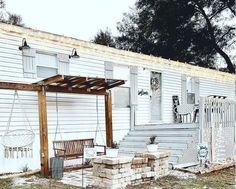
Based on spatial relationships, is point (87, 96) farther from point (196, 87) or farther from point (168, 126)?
point (196, 87)

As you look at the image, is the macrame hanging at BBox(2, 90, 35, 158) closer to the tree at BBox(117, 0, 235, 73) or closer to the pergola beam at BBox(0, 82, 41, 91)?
the pergola beam at BBox(0, 82, 41, 91)

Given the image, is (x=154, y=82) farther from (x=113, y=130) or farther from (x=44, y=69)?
(x=44, y=69)

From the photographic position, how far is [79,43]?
9734 millimetres

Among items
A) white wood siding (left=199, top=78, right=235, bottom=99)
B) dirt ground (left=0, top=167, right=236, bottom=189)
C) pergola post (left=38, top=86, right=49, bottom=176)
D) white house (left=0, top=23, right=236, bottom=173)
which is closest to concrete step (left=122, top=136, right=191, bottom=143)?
white house (left=0, top=23, right=236, bottom=173)

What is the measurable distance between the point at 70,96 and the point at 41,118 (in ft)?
5.98

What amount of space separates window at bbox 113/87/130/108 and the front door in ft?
3.93

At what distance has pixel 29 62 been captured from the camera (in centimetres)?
854

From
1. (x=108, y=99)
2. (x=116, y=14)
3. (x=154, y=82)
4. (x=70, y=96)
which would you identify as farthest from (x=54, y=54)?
(x=116, y=14)

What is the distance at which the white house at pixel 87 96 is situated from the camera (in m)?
8.21

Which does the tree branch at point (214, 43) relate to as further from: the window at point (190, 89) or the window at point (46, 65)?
the window at point (46, 65)

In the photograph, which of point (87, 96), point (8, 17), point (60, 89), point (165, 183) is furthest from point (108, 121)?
point (8, 17)

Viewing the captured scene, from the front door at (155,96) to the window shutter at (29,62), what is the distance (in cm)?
475

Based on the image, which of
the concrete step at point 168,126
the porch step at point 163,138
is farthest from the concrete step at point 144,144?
the concrete step at point 168,126

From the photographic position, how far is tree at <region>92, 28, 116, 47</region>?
2783cm
